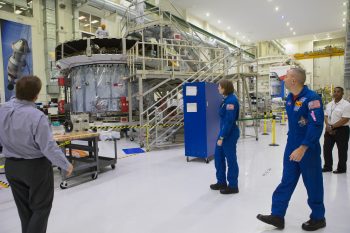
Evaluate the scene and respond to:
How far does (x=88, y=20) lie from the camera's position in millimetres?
17281

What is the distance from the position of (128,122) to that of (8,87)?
6789 millimetres

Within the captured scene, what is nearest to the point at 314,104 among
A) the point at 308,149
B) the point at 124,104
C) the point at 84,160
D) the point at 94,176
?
the point at 308,149

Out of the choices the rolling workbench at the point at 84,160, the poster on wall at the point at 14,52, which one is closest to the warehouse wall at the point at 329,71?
the poster on wall at the point at 14,52

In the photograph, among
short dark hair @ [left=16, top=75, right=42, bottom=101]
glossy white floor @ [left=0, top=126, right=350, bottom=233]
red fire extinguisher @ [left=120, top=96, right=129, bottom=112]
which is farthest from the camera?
red fire extinguisher @ [left=120, top=96, right=129, bottom=112]

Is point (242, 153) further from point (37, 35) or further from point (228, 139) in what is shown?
point (37, 35)

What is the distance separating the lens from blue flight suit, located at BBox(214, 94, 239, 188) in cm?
396

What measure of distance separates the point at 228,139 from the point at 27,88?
2779mm

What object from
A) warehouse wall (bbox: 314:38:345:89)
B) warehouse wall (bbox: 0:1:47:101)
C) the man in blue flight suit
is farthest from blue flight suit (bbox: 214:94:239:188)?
warehouse wall (bbox: 314:38:345:89)

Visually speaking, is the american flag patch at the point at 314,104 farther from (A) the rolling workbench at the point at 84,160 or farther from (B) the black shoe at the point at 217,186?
(A) the rolling workbench at the point at 84,160

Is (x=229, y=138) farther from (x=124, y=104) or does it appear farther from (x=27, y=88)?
(x=124, y=104)

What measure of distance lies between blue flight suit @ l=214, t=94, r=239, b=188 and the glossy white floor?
38cm

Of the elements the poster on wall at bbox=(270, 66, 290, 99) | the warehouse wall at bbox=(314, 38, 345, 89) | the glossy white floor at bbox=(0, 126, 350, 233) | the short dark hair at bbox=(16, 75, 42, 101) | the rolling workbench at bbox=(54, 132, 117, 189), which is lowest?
the glossy white floor at bbox=(0, 126, 350, 233)

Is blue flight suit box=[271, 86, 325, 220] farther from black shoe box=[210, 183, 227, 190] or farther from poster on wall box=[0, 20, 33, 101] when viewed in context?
poster on wall box=[0, 20, 33, 101]

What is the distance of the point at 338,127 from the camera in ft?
16.3
